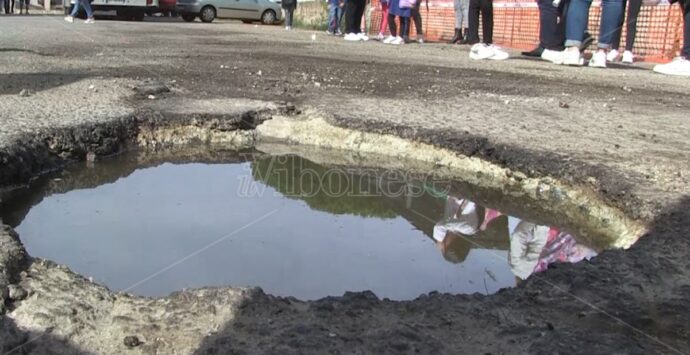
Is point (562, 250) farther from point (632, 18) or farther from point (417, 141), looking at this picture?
point (632, 18)

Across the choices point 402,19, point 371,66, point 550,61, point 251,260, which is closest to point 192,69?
point 371,66

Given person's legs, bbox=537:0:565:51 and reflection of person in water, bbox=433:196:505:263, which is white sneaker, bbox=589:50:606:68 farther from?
reflection of person in water, bbox=433:196:505:263

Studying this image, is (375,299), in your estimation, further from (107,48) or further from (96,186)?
(107,48)

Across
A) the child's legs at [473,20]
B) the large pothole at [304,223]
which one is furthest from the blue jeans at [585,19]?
the large pothole at [304,223]

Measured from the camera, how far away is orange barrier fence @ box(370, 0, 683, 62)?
10.5 m

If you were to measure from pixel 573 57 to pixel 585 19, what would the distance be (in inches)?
32.0

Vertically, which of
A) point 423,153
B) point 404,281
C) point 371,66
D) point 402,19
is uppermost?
point 402,19

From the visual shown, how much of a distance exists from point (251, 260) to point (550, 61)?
26.3 feet

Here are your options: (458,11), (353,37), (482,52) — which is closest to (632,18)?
(482,52)

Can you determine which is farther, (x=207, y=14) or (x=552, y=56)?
(x=207, y=14)

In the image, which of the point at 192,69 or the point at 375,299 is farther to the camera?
the point at 192,69

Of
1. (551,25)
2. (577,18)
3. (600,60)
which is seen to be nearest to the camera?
(577,18)

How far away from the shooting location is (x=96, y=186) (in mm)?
3410

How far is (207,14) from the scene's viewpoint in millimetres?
23125
